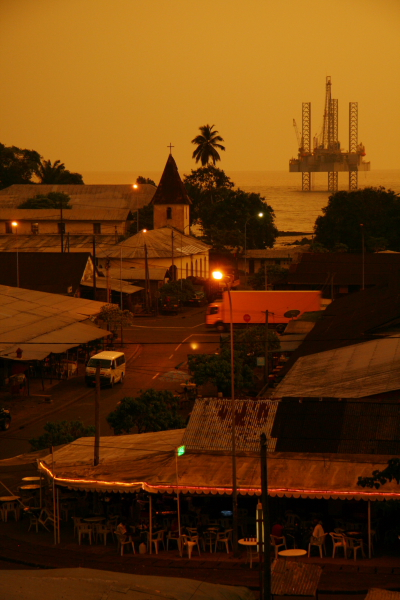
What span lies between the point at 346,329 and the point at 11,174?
125146 mm

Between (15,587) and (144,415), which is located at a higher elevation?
(15,587)

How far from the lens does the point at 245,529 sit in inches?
820

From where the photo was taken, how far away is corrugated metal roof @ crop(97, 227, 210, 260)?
74.0m

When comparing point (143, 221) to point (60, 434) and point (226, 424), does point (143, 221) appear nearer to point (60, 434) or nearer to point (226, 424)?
point (60, 434)

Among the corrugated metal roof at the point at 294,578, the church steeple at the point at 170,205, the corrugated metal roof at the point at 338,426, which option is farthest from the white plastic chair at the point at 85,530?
the church steeple at the point at 170,205

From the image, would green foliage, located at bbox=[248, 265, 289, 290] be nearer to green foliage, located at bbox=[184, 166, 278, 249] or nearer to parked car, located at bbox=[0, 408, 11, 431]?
green foliage, located at bbox=[184, 166, 278, 249]

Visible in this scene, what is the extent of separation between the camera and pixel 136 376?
134 feet

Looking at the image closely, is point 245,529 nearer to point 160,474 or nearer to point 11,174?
point 160,474

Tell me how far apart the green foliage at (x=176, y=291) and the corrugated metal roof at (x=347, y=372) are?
105 ft

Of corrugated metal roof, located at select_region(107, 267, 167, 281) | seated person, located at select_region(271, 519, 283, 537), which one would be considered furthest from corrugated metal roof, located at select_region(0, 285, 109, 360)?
seated person, located at select_region(271, 519, 283, 537)

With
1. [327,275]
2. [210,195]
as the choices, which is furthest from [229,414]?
[210,195]

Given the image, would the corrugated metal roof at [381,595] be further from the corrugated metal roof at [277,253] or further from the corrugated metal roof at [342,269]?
the corrugated metal roof at [277,253]

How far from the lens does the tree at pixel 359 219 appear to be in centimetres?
9156

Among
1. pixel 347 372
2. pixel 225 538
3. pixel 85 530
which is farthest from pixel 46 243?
pixel 225 538
